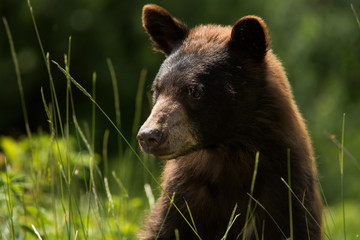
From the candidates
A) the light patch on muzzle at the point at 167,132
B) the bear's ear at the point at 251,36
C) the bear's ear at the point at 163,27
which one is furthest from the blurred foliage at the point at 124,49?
the light patch on muzzle at the point at 167,132

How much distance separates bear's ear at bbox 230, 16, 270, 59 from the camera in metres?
4.10

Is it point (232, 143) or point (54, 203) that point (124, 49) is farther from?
point (54, 203)

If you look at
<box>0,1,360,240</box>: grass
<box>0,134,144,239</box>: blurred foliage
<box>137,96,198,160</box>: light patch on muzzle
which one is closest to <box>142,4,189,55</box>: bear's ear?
<box>0,1,360,240</box>: grass

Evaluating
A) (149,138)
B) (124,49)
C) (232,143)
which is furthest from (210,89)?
(124,49)

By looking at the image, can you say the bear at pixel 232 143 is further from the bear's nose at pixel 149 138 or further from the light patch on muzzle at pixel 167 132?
the bear's nose at pixel 149 138

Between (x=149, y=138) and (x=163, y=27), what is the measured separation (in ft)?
3.98

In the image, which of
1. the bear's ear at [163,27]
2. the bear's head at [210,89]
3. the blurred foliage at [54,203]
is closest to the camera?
the blurred foliage at [54,203]

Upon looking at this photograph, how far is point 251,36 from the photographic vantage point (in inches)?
165

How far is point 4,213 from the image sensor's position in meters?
4.43

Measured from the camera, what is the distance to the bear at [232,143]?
4.05 m

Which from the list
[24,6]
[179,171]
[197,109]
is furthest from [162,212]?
[24,6]

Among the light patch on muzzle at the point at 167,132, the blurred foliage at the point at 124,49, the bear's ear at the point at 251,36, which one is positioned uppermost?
the bear's ear at the point at 251,36

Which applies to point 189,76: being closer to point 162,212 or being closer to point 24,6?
point 162,212

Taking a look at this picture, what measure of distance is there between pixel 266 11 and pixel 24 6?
11.9 ft
